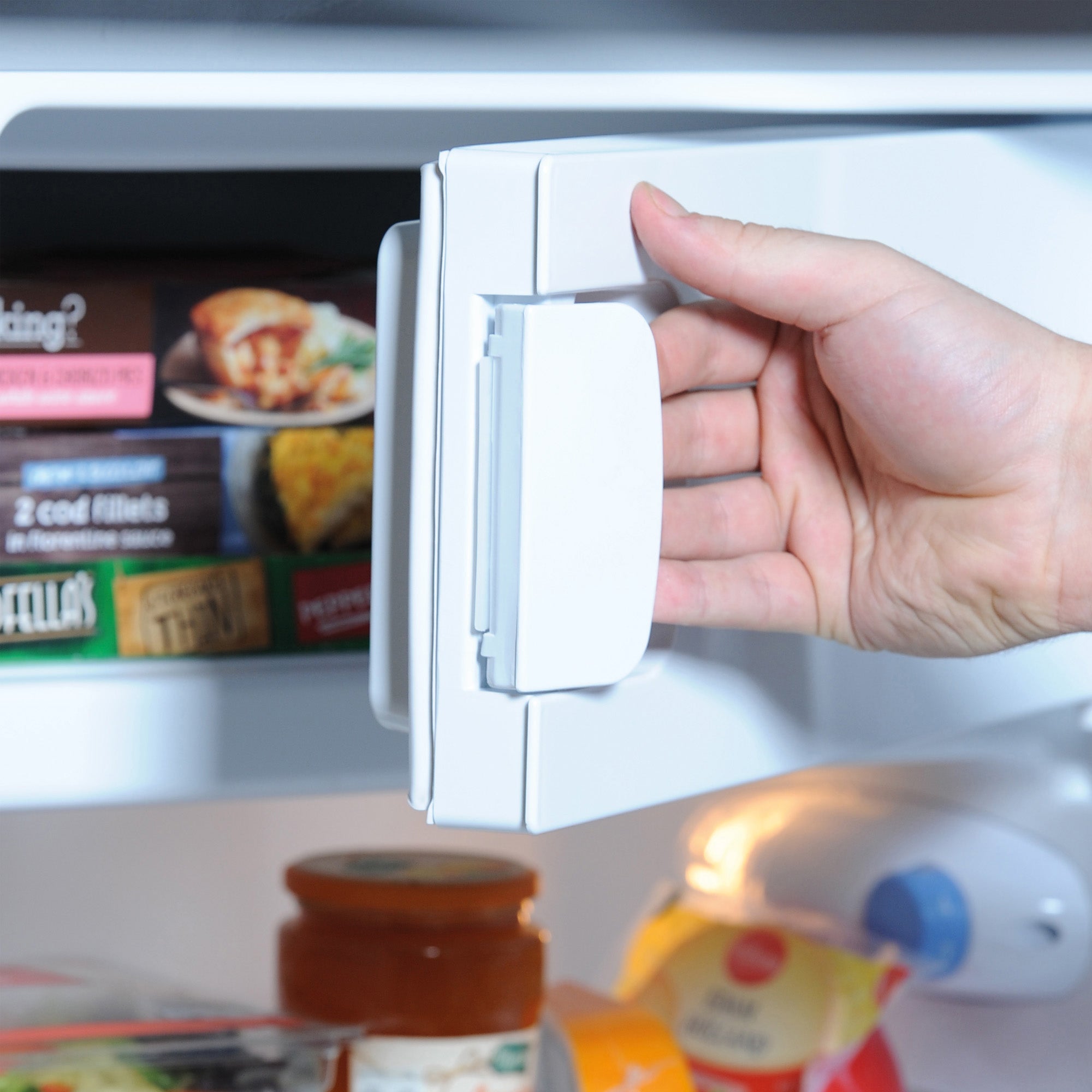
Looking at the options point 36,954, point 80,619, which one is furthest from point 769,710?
point 36,954

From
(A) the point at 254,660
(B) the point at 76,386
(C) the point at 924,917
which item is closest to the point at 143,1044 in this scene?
(A) the point at 254,660

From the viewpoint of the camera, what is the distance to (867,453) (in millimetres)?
734

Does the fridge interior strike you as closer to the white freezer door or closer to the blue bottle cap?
the white freezer door

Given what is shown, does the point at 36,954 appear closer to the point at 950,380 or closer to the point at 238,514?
the point at 238,514

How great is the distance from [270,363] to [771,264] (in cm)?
33

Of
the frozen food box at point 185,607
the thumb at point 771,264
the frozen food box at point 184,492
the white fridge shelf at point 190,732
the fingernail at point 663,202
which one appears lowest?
the white fridge shelf at point 190,732

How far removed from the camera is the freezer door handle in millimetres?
442

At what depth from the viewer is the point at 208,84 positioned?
1.90 feet

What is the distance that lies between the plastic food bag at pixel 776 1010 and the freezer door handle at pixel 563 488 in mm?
714

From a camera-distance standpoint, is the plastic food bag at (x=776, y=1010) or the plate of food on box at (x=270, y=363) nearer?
the plate of food on box at (x=270, y=363)

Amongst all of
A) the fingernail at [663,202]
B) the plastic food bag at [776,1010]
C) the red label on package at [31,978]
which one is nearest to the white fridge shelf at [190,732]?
the red label on package at [31,978]

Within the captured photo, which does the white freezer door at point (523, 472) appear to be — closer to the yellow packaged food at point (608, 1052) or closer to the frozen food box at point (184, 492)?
the frozen food box at point (184, 492)

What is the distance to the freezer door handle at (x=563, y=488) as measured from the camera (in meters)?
0.44

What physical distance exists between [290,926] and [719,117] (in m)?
0.66
